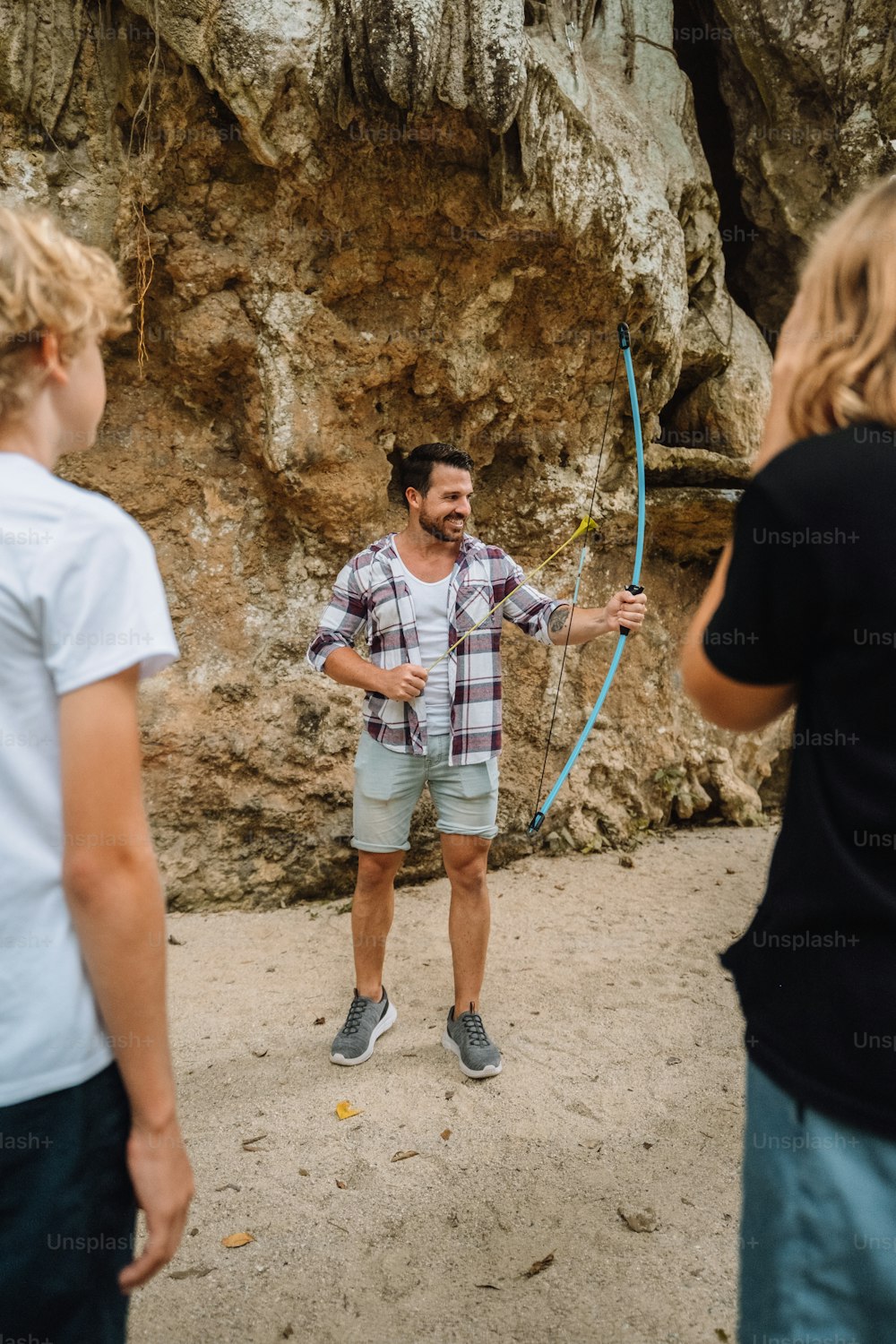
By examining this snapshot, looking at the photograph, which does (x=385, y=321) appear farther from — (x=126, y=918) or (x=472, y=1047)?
(x=126, y=918)

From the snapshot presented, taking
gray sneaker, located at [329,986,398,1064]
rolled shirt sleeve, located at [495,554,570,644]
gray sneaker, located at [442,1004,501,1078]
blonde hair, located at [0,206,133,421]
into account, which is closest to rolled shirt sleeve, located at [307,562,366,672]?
rolled shirt sleeve, located at [495,554,570,644]

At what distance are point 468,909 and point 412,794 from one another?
1.50 feet

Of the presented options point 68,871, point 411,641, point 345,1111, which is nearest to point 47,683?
point 68,871

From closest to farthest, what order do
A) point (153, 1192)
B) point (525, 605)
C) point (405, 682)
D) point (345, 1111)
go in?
point (153, 1192) < point (345, 1111) < point (405, 682) < point (525, 605)

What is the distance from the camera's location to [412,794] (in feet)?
11.1

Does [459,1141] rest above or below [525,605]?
below

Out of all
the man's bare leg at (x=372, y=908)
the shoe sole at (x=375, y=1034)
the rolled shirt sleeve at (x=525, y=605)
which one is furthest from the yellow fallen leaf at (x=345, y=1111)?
the rolled shirt sleeve at (x=525, y=605)

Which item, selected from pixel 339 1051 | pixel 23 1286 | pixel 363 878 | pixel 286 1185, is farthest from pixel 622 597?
pixel 23 1286

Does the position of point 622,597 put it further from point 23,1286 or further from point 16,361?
point 23,1286

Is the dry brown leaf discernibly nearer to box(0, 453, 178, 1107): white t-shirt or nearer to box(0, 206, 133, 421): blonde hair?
box(0, 453, 178, 1107): white t-shirt

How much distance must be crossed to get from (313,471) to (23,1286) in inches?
167

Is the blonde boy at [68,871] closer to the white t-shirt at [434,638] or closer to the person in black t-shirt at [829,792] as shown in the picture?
the person in black t-shirt at [829,792]

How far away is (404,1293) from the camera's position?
2.29m

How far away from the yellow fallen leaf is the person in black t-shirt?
223 cm
